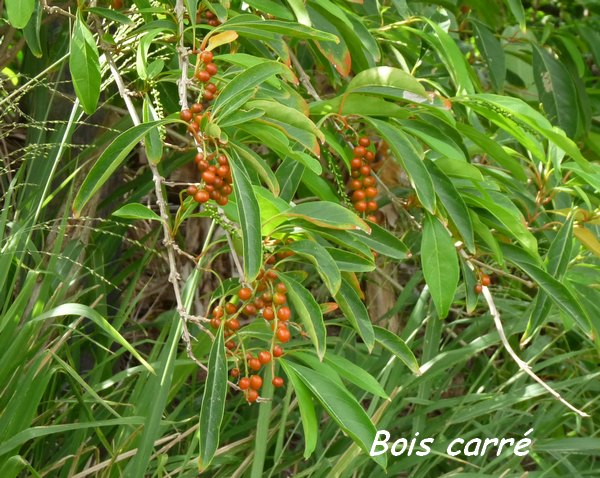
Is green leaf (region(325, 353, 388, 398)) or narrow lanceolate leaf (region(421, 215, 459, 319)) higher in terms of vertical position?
narrow lanceolate leaf (region(421, 215, 459, 319))

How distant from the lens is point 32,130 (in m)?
1.86

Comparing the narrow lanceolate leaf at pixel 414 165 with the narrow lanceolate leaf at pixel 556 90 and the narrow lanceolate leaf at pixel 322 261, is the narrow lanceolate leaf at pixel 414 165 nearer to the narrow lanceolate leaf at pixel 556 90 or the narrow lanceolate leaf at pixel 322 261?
the narrow lanceolate leaf at pixel 322 261

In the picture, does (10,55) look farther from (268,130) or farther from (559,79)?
(559,79)

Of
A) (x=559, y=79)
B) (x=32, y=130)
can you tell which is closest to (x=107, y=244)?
(x=32, y=130)

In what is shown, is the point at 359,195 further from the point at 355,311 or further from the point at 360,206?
the point at 355,311

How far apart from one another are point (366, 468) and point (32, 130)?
0.94 metres

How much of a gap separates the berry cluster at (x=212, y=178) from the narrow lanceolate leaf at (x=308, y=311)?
11 centimetres

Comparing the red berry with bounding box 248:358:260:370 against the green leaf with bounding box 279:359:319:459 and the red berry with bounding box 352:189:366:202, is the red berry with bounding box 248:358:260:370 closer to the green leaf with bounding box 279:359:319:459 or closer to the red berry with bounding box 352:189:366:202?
the green leaf with bounding box 279:359:319:459

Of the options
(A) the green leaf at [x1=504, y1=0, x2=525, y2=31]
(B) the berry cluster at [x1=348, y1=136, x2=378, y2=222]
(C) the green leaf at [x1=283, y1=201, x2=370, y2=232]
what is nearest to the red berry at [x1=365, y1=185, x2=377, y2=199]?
(B) the berry cluster at [x1=348, y1=136, x2=378, y2=222]

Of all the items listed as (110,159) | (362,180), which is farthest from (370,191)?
(110,159)

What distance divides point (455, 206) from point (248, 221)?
0.32 m

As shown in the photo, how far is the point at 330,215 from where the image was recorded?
905mm

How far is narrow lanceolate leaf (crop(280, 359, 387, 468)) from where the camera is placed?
889 millimetres

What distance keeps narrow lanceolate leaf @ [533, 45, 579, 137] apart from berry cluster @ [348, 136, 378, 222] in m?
0.67
